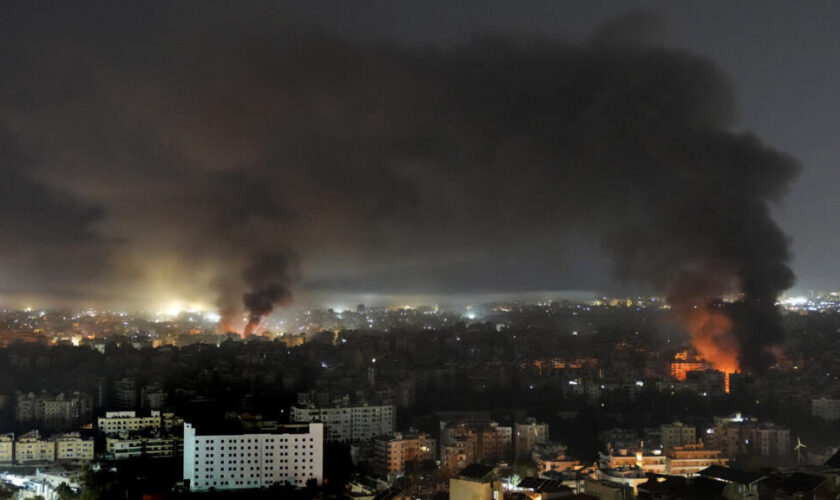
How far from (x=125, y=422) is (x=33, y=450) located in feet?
4.04

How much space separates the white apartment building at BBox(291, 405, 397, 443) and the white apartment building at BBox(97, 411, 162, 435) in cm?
155

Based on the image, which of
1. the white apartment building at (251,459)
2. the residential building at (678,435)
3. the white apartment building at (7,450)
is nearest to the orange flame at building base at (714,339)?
the residential building at (678,435)

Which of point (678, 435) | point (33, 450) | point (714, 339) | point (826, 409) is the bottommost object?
point (33, 450)

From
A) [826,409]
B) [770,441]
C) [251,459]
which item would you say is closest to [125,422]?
[251,459]

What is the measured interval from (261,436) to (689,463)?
3646mm

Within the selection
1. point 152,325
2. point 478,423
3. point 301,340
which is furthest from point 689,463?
point 152,325

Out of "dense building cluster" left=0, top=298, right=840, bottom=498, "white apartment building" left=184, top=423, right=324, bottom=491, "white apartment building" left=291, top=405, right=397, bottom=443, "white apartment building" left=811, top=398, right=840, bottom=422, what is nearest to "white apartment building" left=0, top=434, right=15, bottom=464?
"dense building cluster" left=0, top=298, right=840, bottom=498

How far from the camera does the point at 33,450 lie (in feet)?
28.0

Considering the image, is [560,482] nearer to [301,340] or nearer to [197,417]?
[197,417]

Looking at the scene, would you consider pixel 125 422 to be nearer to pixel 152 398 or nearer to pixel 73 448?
pixel 73 448

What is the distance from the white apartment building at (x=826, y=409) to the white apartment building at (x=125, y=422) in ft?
24.0

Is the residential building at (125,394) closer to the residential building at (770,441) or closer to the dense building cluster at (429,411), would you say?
the dense building cluster at (429,411)

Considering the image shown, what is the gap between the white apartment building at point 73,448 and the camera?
331 inches

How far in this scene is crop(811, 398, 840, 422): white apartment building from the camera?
950 centimetres
